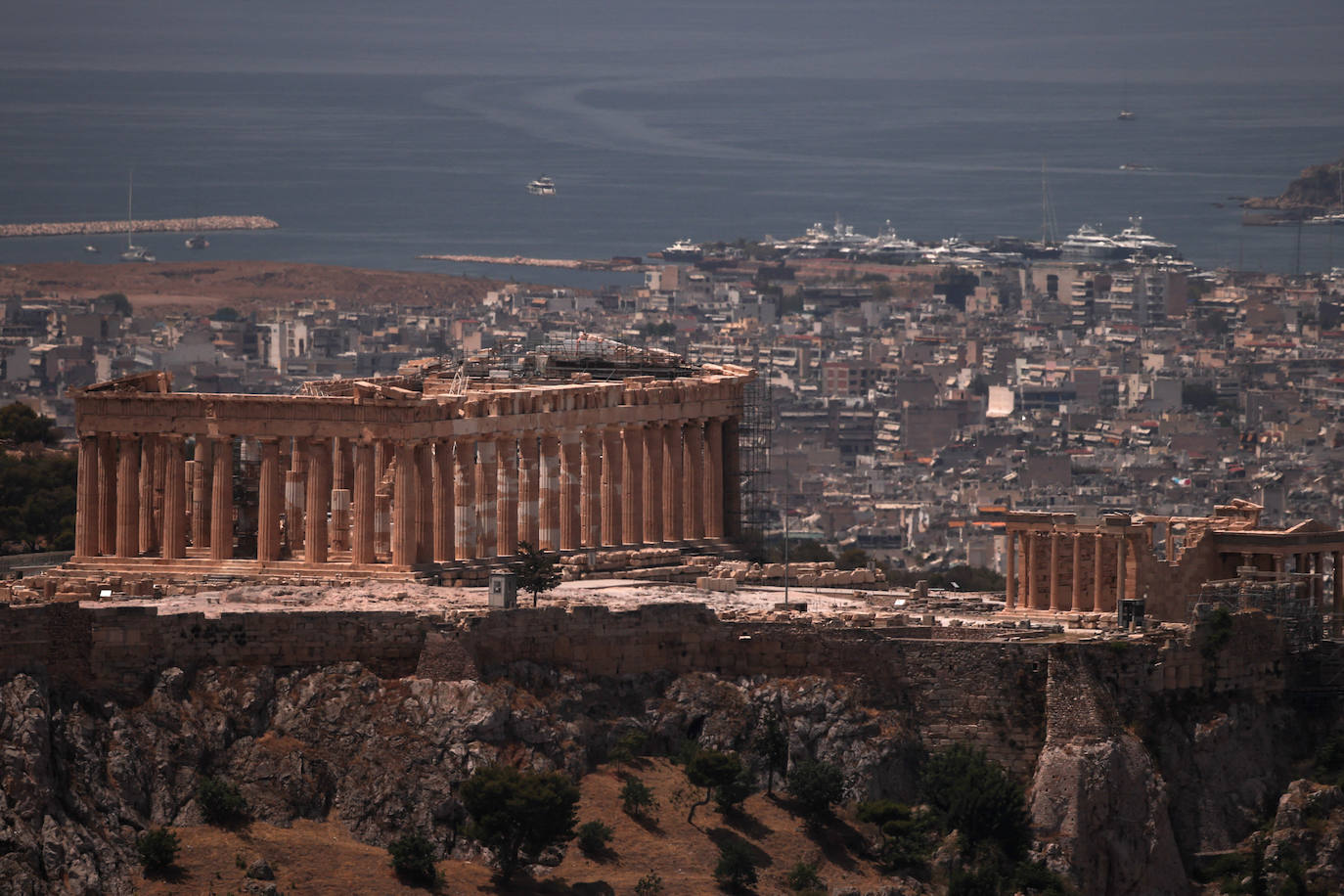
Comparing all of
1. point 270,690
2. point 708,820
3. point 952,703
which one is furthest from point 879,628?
point 270,690

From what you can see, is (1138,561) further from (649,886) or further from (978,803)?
(649,886)

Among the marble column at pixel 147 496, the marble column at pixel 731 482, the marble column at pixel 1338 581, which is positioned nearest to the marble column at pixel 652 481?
the marble column at pixel 731 482

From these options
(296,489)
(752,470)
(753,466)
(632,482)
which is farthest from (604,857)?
(753,466)

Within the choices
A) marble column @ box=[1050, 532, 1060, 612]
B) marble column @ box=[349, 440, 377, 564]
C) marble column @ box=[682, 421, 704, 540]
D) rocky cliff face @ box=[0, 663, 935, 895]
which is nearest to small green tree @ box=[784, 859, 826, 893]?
rocky cliff face @ box=[0, 663, 935, 895]

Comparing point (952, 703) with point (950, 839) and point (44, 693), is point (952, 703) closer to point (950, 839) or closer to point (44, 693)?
point (950, 839)

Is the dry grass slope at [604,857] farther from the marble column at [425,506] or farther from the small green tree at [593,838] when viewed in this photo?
the marble column at [425,506]
